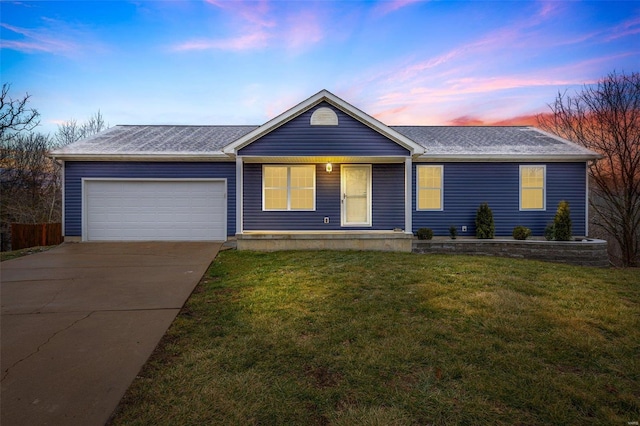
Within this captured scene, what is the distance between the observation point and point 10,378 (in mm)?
2480

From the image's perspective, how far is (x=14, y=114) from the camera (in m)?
16.6

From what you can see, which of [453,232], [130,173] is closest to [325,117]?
[453,232]

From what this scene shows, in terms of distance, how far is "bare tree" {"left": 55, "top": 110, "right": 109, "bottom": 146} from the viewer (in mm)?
22344

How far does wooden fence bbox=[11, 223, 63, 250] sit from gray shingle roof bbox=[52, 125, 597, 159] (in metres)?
2.46

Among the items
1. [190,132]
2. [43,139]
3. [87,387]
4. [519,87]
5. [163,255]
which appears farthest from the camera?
[43,139]

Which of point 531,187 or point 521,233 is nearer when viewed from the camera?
point 521,233

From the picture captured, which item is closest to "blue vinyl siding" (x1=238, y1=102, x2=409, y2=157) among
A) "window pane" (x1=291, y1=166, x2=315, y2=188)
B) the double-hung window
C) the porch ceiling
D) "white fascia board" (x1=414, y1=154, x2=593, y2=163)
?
the porch ceiling

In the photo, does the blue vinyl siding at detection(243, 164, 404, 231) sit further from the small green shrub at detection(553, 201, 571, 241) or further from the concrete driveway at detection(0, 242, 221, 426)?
the small green shrub at detection(553, 201, 571, 241)

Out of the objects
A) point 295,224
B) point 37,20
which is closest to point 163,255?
point 295,224

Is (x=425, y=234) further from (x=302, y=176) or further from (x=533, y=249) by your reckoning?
(x=302, y=176)

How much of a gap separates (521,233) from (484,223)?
3.82ft

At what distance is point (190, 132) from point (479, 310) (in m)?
12.4

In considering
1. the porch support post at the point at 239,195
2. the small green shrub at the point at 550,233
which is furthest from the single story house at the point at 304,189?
the small green shrub at the point at 550,233

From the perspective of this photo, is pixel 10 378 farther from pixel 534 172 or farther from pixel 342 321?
pixel 534 172
